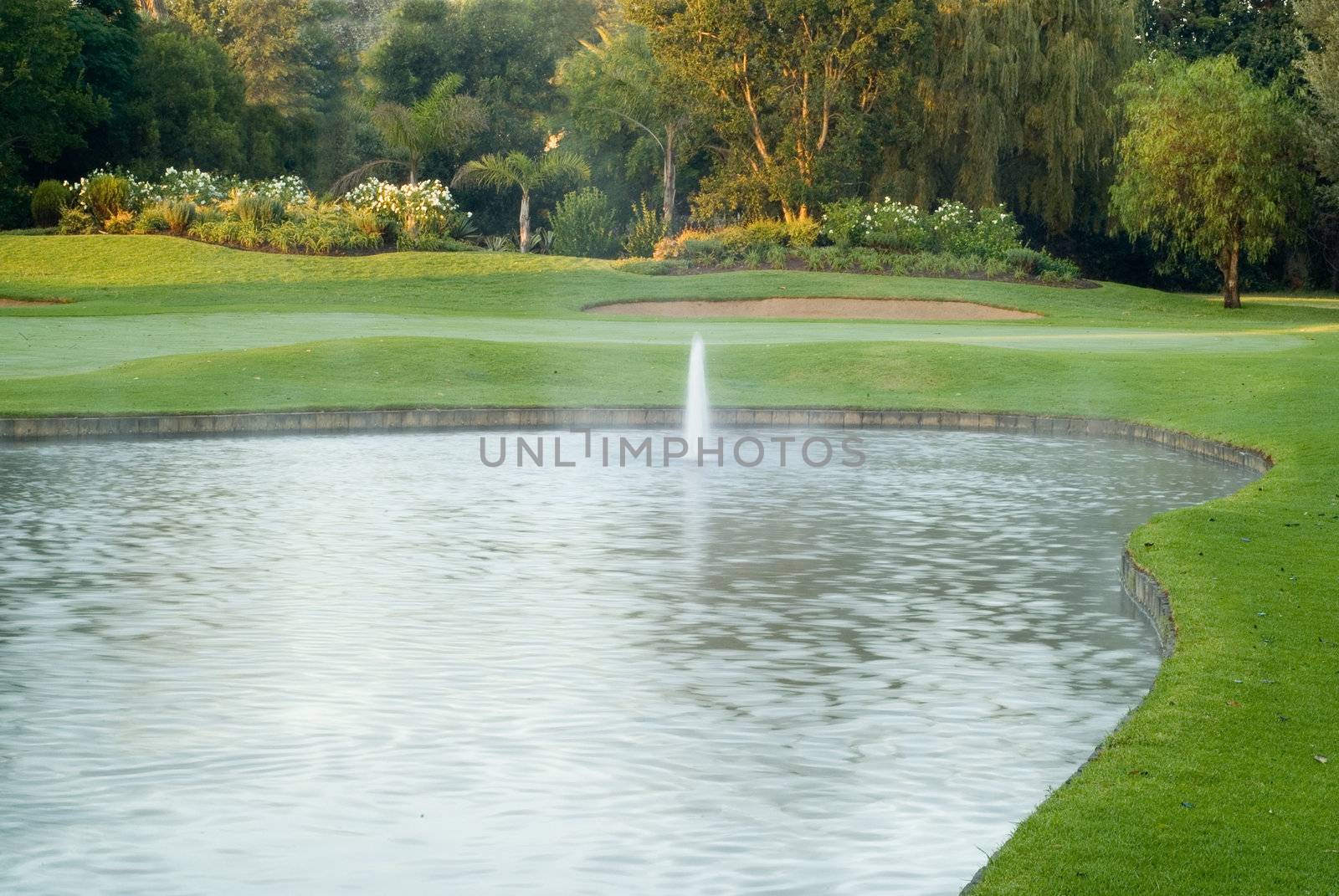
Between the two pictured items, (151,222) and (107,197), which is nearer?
(151,222)

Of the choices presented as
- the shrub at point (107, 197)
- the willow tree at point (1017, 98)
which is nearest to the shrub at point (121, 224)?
the shrub at point (107, 197)

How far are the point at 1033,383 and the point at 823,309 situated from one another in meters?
16.4

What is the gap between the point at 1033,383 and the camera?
2086 cm

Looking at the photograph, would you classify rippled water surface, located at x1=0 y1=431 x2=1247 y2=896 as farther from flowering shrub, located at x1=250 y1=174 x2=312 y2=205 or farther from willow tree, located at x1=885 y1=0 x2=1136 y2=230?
willow tree, located at x1=885 y1=0 x2=1136 y2=230

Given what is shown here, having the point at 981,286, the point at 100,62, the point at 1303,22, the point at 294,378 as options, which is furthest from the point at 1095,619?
the point at 100,62

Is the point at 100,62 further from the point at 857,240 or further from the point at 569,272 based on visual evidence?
the point at 857,240

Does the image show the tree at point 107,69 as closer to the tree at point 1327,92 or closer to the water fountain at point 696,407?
the tree at point 1327,92

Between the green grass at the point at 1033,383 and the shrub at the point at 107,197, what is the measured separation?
2794 millimetres

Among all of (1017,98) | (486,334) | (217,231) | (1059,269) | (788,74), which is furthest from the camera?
(1017,98)

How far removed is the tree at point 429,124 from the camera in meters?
52.2

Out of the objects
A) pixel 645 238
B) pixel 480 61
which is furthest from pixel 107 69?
pixel 645 238

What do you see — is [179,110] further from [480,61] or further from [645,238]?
[645,238]

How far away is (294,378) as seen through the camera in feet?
65.9

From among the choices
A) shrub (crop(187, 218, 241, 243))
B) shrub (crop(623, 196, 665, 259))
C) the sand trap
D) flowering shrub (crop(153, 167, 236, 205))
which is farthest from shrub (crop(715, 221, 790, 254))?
flowering shrub (crop(153, 167, 236, 205))
